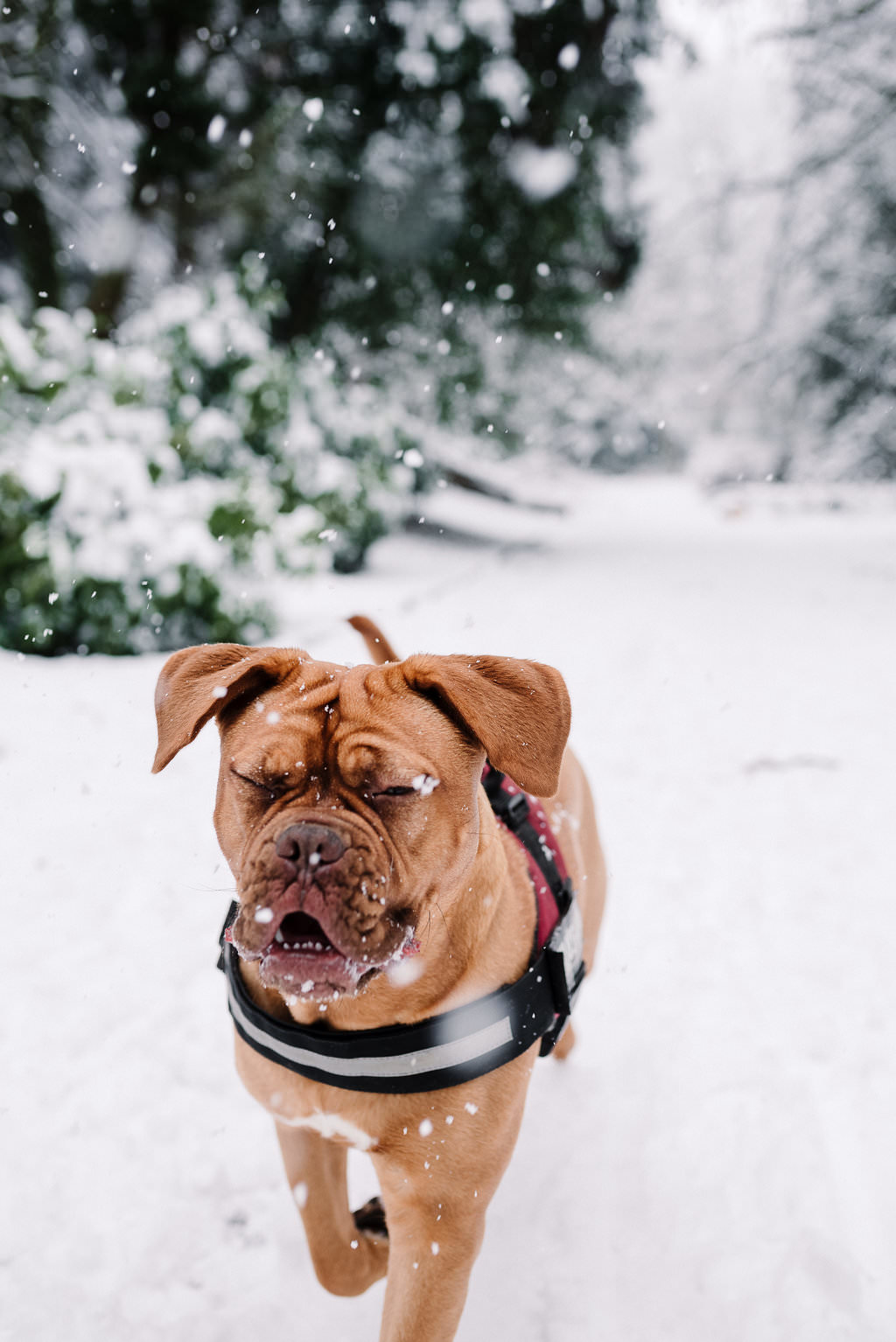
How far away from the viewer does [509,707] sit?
1.59 metres

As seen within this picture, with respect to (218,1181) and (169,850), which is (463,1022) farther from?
(169,850)

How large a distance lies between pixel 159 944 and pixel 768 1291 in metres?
2.35

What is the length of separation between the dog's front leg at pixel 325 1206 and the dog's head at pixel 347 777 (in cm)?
67

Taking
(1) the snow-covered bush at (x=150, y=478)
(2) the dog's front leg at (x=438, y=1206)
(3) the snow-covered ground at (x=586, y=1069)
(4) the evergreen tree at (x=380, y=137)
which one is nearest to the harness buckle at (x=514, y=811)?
(2) the dog's front leg at (x=438, y=1206)

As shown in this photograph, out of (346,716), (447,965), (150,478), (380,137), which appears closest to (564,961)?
(447,965)

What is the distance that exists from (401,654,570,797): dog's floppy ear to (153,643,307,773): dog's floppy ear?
0.31m

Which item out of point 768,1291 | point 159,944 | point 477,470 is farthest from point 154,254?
point 768,1291

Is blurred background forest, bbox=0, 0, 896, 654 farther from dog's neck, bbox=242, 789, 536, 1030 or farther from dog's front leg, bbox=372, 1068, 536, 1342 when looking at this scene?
dog's front leg, bbox=372, 1068, 536, 1342

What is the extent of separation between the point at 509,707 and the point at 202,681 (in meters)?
0.64

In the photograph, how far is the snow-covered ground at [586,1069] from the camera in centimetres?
202

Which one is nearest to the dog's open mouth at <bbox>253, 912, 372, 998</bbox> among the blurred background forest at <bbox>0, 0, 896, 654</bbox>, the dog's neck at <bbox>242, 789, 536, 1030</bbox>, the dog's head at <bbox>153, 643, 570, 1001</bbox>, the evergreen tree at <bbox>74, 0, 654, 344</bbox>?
the dog's head at <bbox>153, 643, 570, 1001</bbox>

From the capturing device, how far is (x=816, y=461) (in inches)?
624

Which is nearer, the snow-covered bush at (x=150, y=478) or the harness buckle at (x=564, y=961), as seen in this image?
the harness buckle at (x=564, y=961)

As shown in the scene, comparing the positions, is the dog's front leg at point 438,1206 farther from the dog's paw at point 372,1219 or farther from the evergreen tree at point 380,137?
the evergreen tree at point 380,137
